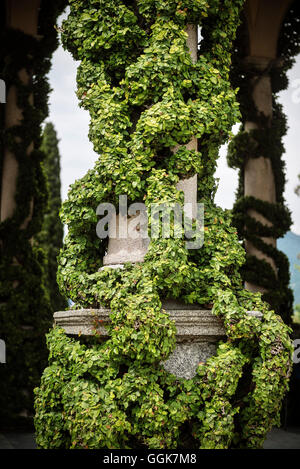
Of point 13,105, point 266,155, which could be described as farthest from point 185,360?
point 13,105

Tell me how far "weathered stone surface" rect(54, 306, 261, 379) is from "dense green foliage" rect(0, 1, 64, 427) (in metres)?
3.78

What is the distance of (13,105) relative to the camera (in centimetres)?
791

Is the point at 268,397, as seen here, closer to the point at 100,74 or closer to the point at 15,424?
the point at 100,74

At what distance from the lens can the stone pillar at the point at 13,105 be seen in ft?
25.5

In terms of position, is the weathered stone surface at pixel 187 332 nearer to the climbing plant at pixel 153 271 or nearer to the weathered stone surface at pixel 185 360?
the weathered stone surface at pixel 185 360

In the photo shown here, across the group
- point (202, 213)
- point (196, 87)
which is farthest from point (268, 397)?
point (196, 87)

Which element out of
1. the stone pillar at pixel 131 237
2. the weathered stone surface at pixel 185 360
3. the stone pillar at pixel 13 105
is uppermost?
the stone pillar at pixel 13 105

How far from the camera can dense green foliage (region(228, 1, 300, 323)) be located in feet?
26.0

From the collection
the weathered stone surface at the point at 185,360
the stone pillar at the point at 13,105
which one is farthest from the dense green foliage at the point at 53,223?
the weathered stone surface at the point at 185,360

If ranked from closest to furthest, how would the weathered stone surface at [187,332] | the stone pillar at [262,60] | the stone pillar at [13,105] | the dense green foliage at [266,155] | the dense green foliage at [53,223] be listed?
the weathered stone surface at [187,332]
the stone pillar at [13,105]
the dense green foliage at [266,155]
the stone pillar at [262,60]
the dense green foliage at [53,223]

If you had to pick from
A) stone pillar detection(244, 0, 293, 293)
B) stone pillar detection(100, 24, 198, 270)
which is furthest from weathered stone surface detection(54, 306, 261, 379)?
stone pillar detection(244, 0, 293, 293)

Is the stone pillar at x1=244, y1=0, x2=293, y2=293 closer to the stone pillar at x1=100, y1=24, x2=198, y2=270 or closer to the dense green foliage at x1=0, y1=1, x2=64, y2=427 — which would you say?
the dense green foliage at x1=0, y1=1, x2=64, y2=427

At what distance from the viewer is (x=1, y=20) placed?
8.29m

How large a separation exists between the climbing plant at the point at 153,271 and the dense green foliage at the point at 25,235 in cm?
339
